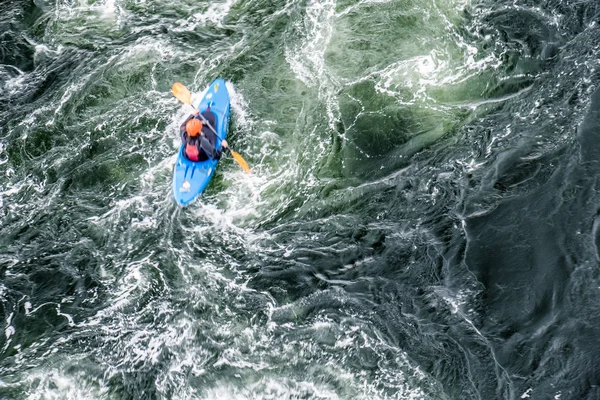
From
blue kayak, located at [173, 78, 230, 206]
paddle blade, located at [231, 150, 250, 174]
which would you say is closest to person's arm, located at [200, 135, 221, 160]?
blue kayak, located at [173, 78, 230, 206]

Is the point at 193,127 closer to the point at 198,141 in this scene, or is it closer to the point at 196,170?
the point at 198,141

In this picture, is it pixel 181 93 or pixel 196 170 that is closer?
pixel 196 170

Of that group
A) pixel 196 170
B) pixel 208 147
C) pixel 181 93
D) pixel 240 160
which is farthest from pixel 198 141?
pixel 181 93

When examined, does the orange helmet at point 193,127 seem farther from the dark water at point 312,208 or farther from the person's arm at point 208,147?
the dark water at point 312,208

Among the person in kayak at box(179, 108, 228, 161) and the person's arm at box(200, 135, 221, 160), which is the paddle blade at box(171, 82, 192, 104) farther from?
the person's arm at box(200, 135, 221, 160)

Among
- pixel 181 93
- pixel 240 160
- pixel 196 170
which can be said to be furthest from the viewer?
pixel 181 93

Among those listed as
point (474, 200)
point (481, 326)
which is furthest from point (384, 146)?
point (481, 326)
